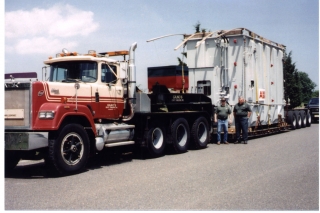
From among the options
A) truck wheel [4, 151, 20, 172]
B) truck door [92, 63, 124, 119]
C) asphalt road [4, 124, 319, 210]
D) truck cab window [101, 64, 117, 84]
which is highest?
truck cab window [101, 64, 117, 84]

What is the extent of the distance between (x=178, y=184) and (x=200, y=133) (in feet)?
22.1

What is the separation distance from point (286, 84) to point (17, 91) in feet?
55.1

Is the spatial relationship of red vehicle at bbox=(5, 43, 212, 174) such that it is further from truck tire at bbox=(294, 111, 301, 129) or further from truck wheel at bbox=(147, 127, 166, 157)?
truck tire at bbox=(294, 111, 301, 129)

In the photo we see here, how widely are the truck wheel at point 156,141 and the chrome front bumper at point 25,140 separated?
3825mm

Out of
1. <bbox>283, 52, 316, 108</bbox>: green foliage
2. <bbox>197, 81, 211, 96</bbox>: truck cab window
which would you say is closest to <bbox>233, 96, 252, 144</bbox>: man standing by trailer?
<bbox>197, 81, 211, 96</bbox>: truck cab window

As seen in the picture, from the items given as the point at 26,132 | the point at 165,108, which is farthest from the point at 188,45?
the point at 26,132

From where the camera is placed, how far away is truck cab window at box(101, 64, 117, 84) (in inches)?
430

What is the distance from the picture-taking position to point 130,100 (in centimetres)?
1178

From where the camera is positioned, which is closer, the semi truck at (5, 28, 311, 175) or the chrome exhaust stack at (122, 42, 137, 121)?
the semi truck at (5, 28, 311, 175)

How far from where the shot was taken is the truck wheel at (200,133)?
13914 millimetres

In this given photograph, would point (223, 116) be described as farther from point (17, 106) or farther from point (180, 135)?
point (17, 106)

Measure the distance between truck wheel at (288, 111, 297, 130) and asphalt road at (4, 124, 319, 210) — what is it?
10.2 meters

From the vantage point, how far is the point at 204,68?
16.3 metres

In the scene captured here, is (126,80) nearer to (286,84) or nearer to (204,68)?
(204,68)
